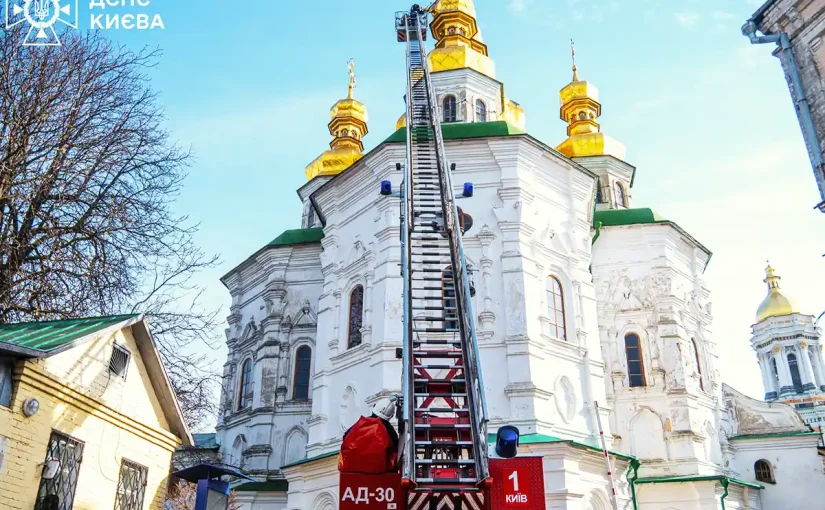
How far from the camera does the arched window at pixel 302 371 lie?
24.9m

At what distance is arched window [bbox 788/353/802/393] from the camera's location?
2274 inches

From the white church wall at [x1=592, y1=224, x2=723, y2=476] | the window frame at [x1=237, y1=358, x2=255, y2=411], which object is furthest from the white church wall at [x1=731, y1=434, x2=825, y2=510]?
the window frame at [x1=237, y1=358, x2=255, y2=411]

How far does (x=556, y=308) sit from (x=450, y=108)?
9480 millimetres

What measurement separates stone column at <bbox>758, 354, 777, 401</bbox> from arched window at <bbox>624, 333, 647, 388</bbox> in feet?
135

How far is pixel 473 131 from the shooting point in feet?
67.7

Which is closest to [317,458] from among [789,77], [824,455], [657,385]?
[657,385]

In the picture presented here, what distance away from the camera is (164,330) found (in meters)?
13.8

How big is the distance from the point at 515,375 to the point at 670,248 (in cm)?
1065

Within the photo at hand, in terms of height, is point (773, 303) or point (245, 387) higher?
point (773, 303)

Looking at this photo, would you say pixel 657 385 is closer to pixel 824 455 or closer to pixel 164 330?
pixel 824 455

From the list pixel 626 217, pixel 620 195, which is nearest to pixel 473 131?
pixel 626 217

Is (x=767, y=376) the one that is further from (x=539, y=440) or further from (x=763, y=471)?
(x=539, y=440)

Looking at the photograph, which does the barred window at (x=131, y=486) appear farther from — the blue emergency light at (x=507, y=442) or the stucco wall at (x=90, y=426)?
the blue emergency light at (x=507, y=442)

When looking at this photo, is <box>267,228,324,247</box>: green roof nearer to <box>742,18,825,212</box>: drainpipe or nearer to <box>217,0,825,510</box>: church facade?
<box>217,0,825,510</box>: church facade
